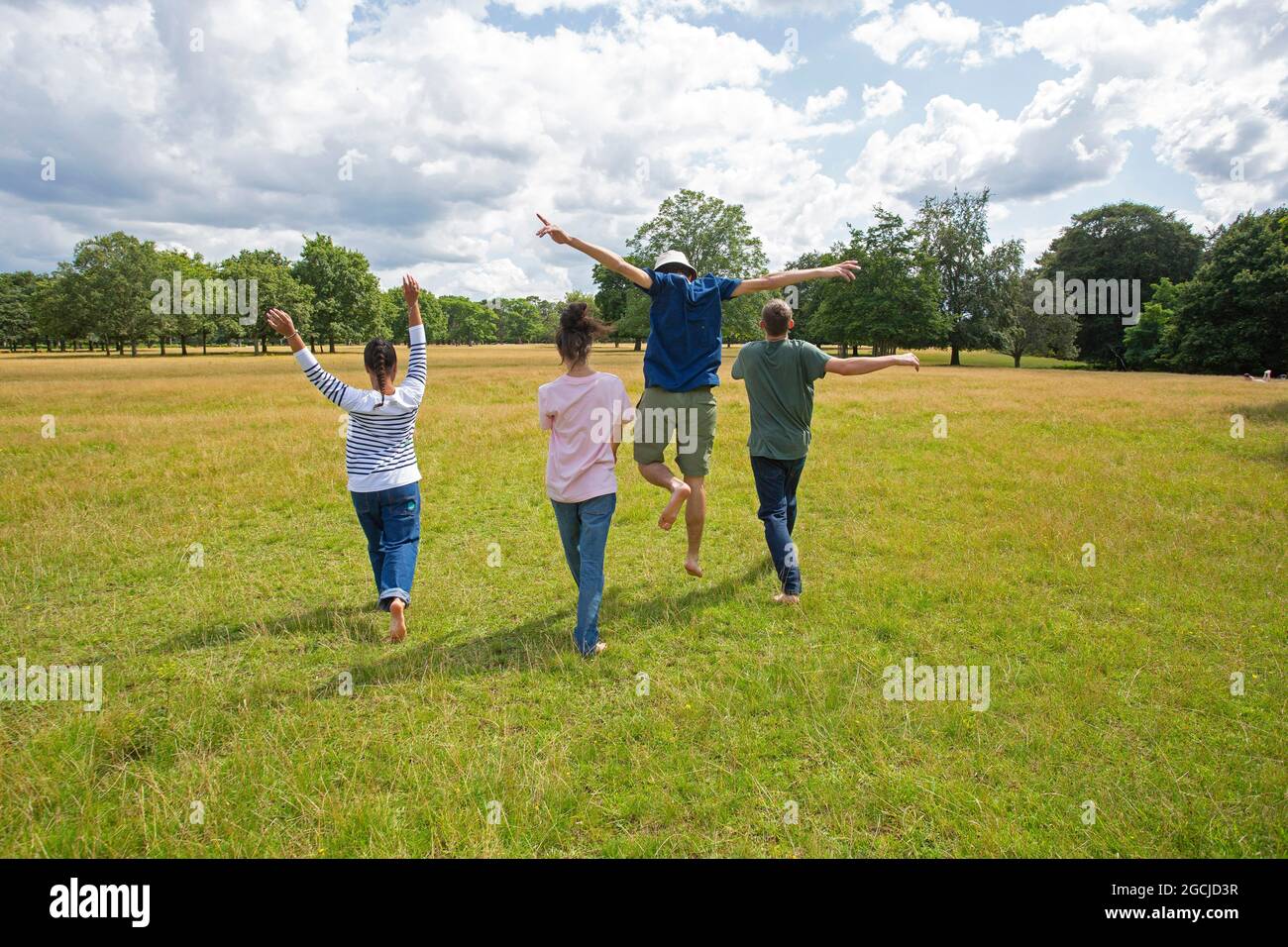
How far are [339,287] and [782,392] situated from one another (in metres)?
79.3

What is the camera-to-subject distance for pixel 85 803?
3.20 meters

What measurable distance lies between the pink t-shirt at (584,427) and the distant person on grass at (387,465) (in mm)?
1320

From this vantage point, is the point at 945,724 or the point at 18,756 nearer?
the point at 18,756

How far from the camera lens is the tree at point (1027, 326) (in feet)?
197

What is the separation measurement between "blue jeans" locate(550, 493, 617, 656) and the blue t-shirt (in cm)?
153

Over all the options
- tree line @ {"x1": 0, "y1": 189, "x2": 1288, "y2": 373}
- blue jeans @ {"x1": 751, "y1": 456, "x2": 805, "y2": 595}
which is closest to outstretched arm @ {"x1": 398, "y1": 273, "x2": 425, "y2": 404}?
blue jeans @ {"x1": 751, "y1": 456, "x2": 805, "y2": 595}

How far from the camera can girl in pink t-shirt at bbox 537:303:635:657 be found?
476 cm

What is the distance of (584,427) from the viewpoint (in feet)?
15.7

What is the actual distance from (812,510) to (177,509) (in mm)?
10104

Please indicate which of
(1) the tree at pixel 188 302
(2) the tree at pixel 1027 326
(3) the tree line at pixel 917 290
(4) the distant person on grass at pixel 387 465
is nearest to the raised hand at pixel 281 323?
(4) the distant person on grass at pixel 387 465

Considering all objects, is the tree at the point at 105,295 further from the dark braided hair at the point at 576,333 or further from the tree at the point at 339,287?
the dark braided hair at the point at 576,333
